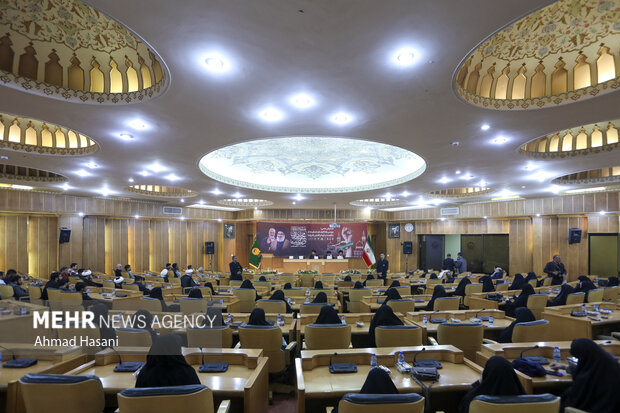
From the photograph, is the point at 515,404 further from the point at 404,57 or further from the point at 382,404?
the point at 404,57

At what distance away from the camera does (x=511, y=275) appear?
17.8 meters

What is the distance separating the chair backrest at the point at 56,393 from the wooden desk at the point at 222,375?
13.9 inches

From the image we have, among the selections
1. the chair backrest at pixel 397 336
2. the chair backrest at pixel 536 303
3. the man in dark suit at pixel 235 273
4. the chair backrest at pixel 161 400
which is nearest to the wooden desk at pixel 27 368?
the chair backrest at pixel 161 400

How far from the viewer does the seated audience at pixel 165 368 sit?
3117mm

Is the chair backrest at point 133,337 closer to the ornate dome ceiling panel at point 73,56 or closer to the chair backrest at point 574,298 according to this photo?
the ornate dome ceiling panel at point 73,56

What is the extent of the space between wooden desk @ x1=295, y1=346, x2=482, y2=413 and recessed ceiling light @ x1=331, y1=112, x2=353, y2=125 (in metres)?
3.57

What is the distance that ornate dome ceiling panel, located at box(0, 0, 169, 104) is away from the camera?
4363 millimetres

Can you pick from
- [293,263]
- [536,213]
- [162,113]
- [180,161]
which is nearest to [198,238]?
[293,263]

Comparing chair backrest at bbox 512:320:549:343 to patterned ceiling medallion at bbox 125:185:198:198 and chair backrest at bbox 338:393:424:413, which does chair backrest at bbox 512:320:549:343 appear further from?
patterned ceiling medallion at bbox 125:185:198:198

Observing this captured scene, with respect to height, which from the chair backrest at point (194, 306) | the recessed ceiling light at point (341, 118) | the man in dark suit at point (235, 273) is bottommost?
the man in dark suit at point (235, 273)

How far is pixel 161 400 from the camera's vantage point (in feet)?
8.68

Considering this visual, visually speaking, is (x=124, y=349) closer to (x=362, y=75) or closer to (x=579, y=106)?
(x=362, y=75)

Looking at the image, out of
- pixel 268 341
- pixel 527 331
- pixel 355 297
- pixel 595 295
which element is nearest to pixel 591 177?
pixel 595 295

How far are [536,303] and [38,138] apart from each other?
41.2 feet
